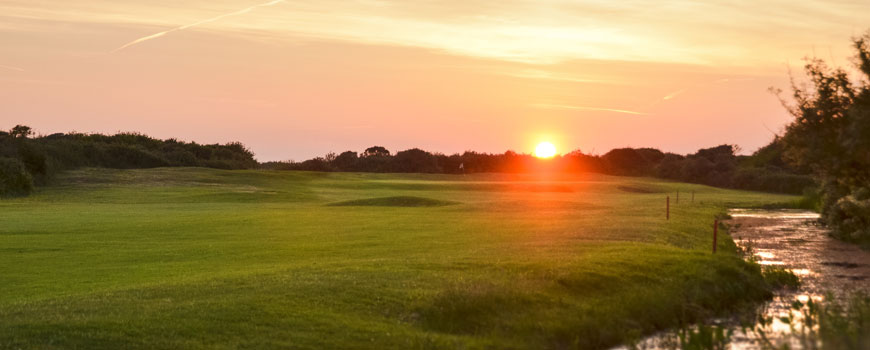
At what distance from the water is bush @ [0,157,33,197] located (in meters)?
60.4

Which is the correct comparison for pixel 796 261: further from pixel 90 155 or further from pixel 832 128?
pixel 90 155

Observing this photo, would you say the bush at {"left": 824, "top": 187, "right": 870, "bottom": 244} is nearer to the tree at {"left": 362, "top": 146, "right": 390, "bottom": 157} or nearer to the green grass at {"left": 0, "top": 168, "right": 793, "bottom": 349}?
the green grass at {"left": 0, "top": 168, "right": 793, "bottom": 349}

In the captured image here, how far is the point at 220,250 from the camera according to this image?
35.1 metres

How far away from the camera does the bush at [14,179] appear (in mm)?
82488

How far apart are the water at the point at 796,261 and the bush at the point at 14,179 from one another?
198ft

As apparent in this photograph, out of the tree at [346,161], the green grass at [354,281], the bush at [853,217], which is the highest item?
the tree at [346,161]

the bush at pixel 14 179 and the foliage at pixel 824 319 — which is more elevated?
the bush at pixel 14 179

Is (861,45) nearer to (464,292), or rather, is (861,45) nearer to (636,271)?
(636,271)

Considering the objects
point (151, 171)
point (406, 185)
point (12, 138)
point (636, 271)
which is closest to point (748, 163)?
point (636, 271)

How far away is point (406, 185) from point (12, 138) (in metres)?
44.6

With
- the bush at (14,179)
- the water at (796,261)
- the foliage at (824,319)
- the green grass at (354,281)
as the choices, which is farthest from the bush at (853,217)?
the bush at (14,179)

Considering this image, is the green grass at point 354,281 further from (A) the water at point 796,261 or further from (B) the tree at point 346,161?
(B) the tree at point 346,161

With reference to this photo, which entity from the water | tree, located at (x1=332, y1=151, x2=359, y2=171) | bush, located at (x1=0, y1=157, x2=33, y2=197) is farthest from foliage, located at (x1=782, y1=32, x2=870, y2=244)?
tree, located at (x1=332, y1=151, x2=359, y2=171)

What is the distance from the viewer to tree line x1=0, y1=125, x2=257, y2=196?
86000 mm
